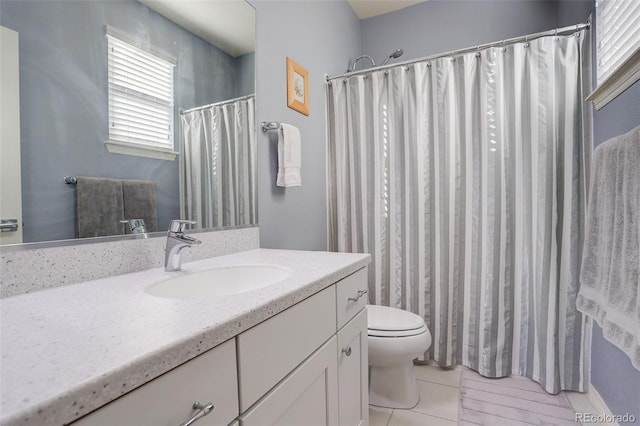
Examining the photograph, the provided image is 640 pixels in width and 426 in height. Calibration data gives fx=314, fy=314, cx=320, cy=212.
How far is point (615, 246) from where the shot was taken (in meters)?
0.97

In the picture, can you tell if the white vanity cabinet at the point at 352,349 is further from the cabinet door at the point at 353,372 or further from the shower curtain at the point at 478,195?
the shower curtain at the point at 478,195

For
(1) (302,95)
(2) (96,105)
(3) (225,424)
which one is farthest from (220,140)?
(3) (225,424)

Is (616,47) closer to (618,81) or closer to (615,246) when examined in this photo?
(618,81)

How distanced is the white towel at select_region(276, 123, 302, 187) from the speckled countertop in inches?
30.7

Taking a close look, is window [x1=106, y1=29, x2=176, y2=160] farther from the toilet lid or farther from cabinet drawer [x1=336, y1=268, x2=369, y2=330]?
the toilet lid

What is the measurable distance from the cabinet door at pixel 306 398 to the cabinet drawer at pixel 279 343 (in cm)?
2

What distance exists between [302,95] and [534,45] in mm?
1228

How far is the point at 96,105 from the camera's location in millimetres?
850

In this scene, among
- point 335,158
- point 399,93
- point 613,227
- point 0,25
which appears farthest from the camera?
point 335,158

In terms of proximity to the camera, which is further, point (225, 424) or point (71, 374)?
point (225, 424)

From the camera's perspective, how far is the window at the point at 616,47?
1.09m

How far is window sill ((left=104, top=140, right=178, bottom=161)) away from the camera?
2.95ft

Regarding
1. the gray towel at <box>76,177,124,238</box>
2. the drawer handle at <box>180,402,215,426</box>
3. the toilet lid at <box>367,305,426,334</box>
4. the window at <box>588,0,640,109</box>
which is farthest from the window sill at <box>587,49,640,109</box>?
the gray towel at <box>76,177,124,238</box>

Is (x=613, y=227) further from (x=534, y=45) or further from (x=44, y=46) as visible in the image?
(x=44, y=46)
